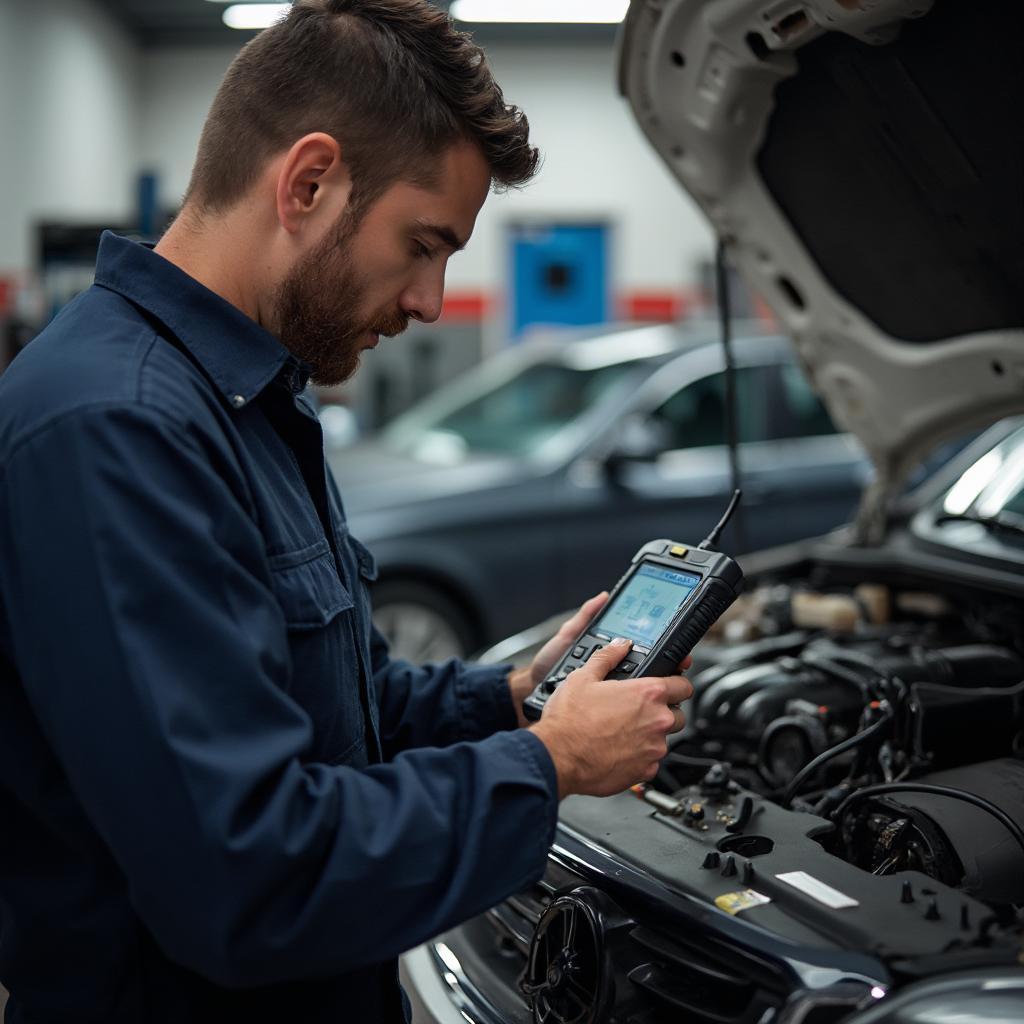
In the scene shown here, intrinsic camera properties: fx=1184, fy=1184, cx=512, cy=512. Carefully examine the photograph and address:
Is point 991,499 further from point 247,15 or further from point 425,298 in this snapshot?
point 247,15

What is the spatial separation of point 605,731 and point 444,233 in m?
0.58

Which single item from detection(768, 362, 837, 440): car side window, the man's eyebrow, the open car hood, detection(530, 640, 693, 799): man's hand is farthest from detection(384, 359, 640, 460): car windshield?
detection(530, 640, 693, 799): man's hand

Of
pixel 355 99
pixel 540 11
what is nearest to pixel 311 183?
pixel 355 99

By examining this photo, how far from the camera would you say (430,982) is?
174 cm

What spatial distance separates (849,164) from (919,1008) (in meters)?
1.49

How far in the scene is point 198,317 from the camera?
4.08ft

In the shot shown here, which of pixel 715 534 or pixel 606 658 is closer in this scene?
pixel 606 658

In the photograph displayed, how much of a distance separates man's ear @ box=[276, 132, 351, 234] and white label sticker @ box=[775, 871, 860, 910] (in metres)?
0.94

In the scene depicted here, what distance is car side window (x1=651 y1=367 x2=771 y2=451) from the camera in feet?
15.3

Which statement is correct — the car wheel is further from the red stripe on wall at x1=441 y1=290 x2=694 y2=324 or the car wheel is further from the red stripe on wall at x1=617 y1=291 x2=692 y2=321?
the red stripe on wall at x1=617 y1=291 x2=692 y2=321

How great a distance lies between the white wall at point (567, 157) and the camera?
11078 millimetres

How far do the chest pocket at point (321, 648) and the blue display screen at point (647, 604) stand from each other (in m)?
0.37

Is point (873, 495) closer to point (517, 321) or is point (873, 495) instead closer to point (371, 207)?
point (371, 207)

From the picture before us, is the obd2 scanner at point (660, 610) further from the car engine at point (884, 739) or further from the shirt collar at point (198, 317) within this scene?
the shirt collar at point (198, 317)
